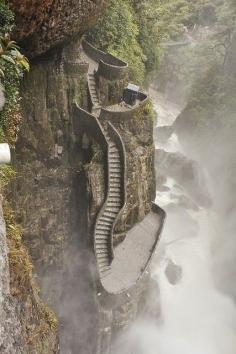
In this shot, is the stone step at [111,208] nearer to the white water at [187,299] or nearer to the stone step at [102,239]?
the stone step at [102,239]

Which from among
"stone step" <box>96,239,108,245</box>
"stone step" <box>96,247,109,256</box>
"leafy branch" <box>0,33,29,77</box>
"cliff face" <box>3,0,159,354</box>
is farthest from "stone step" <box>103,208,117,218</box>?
"leafy branch" <box>0,33,29,77</box>

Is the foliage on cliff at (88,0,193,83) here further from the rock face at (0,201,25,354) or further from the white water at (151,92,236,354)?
the rock face at (0,201,25,354)

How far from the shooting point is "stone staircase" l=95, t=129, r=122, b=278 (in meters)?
20.2

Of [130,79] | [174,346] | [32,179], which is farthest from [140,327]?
[130,79]

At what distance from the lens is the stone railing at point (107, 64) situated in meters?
21.8

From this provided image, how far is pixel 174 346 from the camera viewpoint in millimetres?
26438

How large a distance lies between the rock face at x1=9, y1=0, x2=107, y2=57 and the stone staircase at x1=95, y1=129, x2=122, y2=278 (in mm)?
5350

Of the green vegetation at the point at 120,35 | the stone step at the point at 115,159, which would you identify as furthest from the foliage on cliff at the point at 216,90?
the stone step at the point at 115,159

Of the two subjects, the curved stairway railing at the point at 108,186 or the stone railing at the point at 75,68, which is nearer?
the curved stairway railing at the point at 108,186

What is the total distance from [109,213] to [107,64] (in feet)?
24.8

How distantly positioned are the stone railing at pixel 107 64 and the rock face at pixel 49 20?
327cm

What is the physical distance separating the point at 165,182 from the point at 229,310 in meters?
12.9

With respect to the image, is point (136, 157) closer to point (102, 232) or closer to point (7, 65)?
point (102, 232)

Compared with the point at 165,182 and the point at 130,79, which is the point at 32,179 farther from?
the point at 165,182
